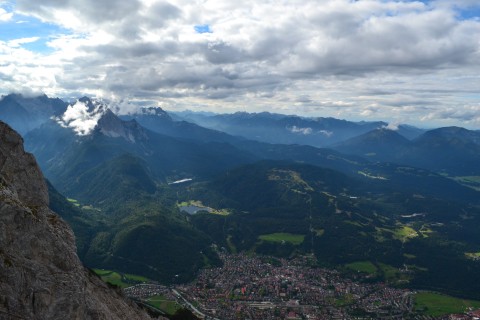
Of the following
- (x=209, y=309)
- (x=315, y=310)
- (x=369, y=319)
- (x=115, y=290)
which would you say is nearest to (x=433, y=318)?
(x=369, y=319)

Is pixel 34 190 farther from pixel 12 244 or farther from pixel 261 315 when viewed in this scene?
pixel 261 315

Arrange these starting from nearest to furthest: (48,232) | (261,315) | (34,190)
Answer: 1. (48,232)
2. (34,190)
3. (261,315)

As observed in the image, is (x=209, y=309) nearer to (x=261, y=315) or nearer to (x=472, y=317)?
(x=261, y=315)

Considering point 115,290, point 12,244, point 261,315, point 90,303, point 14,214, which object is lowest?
point 261,315

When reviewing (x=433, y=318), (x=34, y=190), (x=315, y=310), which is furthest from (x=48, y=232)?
(x=433, y=318)

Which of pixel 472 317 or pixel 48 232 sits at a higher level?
pixel 48 232

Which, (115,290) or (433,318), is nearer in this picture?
(115,290)

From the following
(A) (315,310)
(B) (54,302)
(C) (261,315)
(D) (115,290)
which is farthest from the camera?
(A) (315,310)

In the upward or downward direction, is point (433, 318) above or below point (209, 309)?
below

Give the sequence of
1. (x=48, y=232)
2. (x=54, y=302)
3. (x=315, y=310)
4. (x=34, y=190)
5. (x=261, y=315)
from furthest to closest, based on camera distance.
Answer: (x=315, y=310) < (x=261, y=315) < (x=34, y=190) < (x=48, y=232) < (x=54, y=302)

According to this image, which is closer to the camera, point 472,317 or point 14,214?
point 14,214
